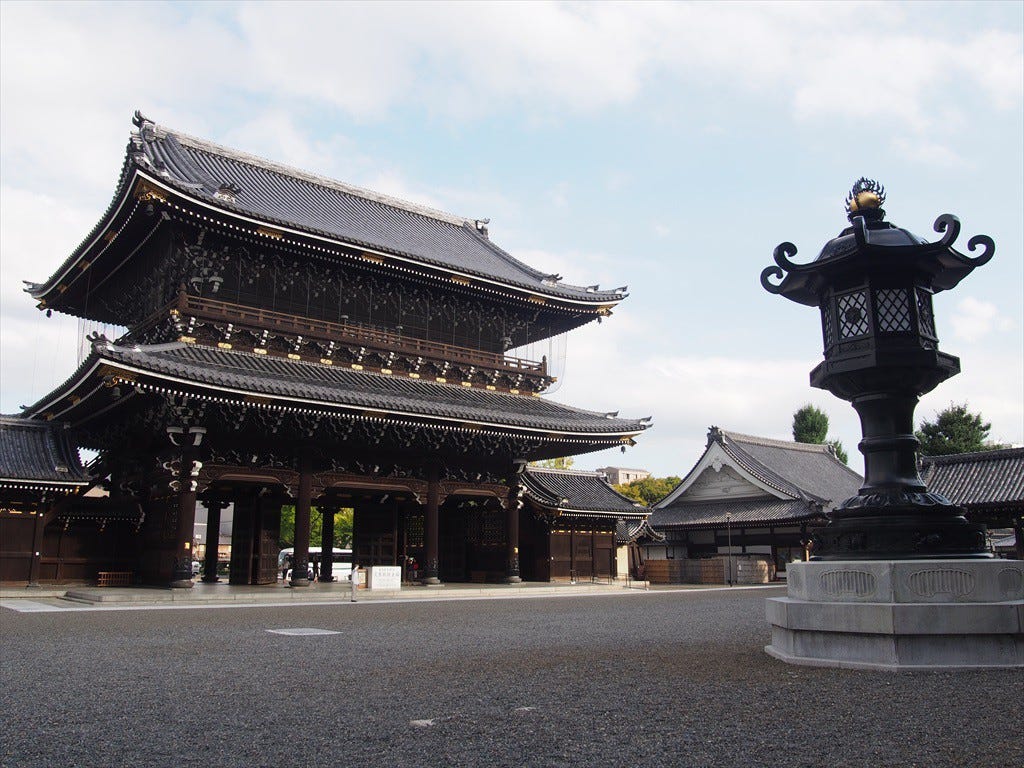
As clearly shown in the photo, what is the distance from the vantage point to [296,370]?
22562mm

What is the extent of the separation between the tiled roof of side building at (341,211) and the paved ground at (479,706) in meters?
15.6

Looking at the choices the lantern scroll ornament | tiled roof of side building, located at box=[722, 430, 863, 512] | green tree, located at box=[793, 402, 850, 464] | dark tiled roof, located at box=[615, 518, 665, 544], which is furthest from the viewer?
green tree, located at box=[793, 402, 850, 464]

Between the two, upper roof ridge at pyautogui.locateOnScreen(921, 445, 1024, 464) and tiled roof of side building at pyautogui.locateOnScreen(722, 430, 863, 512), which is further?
tiled roof of side building at pyautogui.locateOnScreen(722, 430, 863, 512)

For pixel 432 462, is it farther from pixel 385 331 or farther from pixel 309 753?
pixel 309 753

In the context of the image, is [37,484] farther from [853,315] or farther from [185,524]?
[853,315]

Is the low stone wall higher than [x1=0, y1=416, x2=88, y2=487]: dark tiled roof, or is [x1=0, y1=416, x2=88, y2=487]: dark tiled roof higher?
[x1=0, y1=416, x2=88, y2=487]: dark tiled roof

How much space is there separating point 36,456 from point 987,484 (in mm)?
29941

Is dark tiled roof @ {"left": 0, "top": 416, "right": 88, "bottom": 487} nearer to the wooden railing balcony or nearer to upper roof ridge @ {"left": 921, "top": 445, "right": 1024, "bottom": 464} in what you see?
the wooden railing balcony

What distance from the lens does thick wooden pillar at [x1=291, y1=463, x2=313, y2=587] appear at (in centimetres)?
2230

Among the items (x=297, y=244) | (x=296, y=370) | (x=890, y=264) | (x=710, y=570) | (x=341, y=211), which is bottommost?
(x=710, y=570)

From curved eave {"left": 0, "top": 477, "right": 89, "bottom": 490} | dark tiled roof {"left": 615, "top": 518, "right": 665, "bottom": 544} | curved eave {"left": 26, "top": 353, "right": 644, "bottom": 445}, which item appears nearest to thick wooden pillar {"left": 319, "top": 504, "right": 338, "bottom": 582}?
curved eave {"left": 26, "top": 353, "right": 644, "bottom": 445}

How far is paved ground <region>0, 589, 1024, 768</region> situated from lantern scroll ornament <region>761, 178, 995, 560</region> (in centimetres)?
132

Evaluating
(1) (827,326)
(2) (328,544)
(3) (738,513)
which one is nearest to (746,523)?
(3) (738,513)

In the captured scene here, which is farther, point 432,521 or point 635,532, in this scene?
point 635,532
